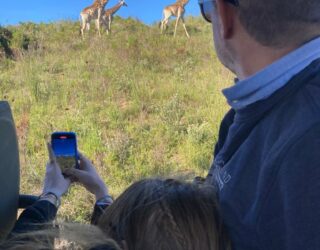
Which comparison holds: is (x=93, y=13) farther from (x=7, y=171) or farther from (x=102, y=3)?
(x=7, y=171)

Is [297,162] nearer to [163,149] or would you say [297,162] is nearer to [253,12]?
[253,12]

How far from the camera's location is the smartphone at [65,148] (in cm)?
183

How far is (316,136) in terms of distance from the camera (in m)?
0.91

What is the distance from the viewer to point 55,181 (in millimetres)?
1770

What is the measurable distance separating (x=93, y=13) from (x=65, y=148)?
1999cm

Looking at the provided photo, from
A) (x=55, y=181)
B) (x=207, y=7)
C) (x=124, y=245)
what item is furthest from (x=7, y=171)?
(x=207, y=7)

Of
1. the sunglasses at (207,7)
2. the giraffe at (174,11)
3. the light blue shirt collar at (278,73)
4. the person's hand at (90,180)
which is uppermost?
the giraffe at (174,11)

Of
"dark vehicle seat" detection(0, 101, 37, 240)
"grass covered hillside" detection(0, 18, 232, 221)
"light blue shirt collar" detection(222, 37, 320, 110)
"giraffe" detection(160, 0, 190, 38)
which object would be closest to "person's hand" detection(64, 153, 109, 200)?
"dark vehicle seat" detection(0, 101, 37, 240)

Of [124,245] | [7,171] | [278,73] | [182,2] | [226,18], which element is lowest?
[124,245]

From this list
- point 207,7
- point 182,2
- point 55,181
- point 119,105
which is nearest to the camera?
point 207,7

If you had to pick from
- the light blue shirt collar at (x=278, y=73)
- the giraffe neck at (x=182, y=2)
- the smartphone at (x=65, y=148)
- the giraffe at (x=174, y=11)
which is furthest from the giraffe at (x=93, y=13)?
the light blue shirt collar at (x=278, y=73)

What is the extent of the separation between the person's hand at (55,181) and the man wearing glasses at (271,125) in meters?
0.70

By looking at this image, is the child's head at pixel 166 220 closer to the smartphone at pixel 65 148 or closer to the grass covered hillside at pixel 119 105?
the grass covered hillside at pixel 119 105

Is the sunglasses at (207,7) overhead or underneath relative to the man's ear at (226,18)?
overhead
